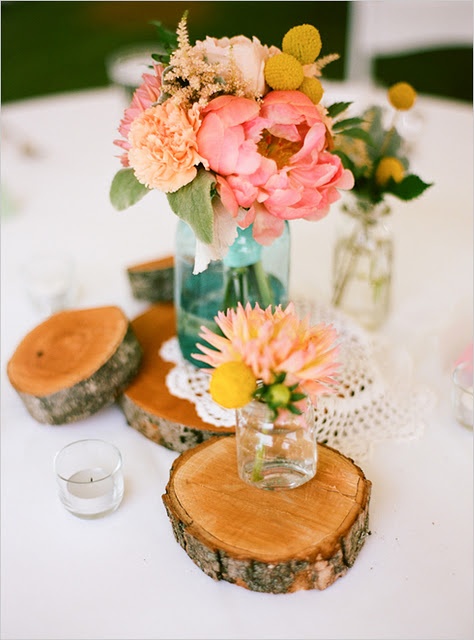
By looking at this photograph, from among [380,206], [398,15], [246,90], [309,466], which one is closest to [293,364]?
[309,466]

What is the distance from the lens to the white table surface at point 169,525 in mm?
778

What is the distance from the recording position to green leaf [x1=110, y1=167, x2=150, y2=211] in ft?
2.99

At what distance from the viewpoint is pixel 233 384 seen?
71 centimetres

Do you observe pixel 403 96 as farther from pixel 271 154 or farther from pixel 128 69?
pixel 128 69

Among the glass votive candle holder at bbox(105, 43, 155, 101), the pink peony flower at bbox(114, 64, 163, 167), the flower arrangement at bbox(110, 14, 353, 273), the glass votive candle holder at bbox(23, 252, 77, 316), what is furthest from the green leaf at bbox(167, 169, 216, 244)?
the glass votive candle holder at bbox(105, 43, 155, 101)

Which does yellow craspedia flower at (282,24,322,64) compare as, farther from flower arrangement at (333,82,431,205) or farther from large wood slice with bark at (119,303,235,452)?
large wood slice with bark at (119,303,235,452)

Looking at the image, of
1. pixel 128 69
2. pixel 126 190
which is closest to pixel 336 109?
pixel 126 190

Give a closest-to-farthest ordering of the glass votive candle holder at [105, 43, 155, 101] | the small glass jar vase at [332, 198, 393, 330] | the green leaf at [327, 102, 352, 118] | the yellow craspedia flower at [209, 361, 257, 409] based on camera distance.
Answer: the yellow craspedia flower at [209, 361, 257, 409] < the green leaf at [327, 102, 352, 118] < the small glass jar vase at [332, 198, 393, 330] < the glass votive candle holder at [105, 43, 155, 101]

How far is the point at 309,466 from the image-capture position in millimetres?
850

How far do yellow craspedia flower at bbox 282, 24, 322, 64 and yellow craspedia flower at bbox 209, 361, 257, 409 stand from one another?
1.25 ft

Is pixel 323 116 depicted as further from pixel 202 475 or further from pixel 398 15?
pixel 398 15

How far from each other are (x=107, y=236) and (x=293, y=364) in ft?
3.06

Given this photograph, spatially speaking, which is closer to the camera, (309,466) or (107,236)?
(309,466)

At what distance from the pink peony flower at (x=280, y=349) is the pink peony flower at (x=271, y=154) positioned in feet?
0.46
